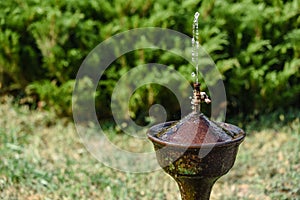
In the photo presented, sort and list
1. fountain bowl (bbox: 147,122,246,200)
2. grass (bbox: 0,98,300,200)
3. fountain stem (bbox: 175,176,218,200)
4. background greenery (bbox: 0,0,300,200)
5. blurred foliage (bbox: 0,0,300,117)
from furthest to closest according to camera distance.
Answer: blurred foliage (bbox: 0,0,300,117)
background greenery (bbox: 0,0,300,200)
grass (bbox: 0,98,300,200)
fountain stem (bbox: 175,176,218,200)
fountain bowl (bbox: 147,122,246,200)

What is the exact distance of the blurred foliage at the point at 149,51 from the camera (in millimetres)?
5688

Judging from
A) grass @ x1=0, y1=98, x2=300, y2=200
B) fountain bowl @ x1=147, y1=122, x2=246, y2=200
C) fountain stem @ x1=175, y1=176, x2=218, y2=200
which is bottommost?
grass @ x1=0, y1=98, x2=300, y2=200

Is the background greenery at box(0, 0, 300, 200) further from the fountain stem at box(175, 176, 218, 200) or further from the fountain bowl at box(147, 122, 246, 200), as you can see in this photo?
the fountain bowl at box(147, 122, 246, 200)

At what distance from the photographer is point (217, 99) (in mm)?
5883

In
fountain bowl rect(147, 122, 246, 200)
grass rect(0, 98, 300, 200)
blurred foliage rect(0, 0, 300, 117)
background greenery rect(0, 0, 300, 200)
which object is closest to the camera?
fountain bowl rect(147, 122, 246, 200)

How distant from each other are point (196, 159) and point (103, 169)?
88.1 inches

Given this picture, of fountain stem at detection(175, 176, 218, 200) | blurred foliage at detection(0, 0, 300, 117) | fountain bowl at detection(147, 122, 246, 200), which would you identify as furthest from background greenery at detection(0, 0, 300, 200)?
fountain bowl at detection(147, 122, 246, 200)

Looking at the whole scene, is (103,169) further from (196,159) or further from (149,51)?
(196,159)

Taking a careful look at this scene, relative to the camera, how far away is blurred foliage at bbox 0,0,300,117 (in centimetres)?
569

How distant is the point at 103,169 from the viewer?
4.89 m

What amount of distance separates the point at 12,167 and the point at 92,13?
223 cm

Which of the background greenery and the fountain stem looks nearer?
the fountain stem

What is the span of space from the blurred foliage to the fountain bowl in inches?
106

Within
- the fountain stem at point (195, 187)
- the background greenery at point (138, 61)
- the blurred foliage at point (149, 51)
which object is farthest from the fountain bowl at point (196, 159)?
the blurred foliage at point (149, 51)
